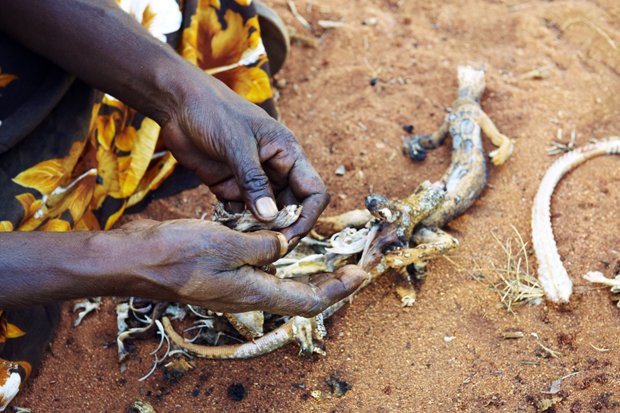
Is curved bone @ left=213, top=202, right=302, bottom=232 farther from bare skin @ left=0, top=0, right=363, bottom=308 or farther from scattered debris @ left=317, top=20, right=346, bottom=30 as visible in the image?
scattered debris @ left=317, top=20, right=346, bottom=30

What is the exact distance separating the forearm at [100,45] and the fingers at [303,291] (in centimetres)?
69

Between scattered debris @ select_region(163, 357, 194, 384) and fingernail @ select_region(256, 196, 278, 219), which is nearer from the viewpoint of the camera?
fingernail @ select_region(256, 196, 278, 219)

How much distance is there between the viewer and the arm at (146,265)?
158 centimetres

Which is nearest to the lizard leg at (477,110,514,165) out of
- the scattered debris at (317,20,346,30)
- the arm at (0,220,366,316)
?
the scattered debris at (317,20,346,30)

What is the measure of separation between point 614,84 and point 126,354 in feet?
8.28

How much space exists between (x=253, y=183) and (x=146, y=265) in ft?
1.32

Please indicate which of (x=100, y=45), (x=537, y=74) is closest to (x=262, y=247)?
(x=100, y=45)

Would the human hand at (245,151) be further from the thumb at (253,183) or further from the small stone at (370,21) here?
the small stone at (370,21)

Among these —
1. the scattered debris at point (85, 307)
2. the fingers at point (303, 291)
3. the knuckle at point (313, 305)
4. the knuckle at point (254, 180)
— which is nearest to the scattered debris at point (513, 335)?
the fingers at point (303, 291)

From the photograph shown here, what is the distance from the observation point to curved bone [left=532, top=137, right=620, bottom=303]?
222cm

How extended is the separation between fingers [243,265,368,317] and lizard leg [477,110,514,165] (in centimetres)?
111

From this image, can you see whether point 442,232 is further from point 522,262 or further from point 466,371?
point 466,371

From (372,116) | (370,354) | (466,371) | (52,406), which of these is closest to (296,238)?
(370,354)

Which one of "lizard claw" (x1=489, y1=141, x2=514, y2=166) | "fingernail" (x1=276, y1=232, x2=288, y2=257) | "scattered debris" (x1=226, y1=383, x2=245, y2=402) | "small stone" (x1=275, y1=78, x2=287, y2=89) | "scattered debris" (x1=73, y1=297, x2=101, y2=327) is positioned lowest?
"scattered debris" (x1=73, y1=297, x2=101, y2=327)
